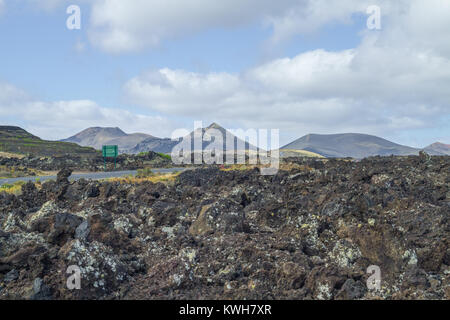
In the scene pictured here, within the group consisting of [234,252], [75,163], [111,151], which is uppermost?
[111,151]

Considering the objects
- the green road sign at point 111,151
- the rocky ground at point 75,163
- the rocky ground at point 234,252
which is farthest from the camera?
the rocky ground at point 75,163

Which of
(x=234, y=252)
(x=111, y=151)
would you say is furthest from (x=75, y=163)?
(x=234, y=252)

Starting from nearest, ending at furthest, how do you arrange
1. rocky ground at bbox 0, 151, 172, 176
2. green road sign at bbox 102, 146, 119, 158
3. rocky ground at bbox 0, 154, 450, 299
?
rocky ground at bbox 0, 154, 450, 299 < green road sign at bbox 102, 146, 119, 158 < rocky ground at bbox 0, 151, 172, 176

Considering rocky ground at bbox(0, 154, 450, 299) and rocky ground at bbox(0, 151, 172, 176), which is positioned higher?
rocky ground at bbox(0, 151, 172, 176)

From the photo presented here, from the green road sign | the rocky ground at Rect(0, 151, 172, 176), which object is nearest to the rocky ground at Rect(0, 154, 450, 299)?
the green road sign

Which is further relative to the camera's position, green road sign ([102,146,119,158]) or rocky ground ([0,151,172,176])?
rocky ground ([0,151,172,176])

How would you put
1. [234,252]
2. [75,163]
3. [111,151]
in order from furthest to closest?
1. [75,163]
2. [111,151]
3. [234,252]

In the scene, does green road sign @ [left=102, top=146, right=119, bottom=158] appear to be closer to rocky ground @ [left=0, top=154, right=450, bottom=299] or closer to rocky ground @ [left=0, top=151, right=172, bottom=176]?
rocky ground @ [left=0, top=151, right=172, bottom=176]

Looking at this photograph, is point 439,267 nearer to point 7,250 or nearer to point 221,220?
point 221,220

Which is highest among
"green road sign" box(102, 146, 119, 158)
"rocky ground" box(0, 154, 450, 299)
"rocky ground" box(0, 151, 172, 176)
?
"green road sign" box(102, 146, 119, 158)

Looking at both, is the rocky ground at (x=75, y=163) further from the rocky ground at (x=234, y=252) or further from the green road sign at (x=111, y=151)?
the rocky ground at (x=234, y=252)

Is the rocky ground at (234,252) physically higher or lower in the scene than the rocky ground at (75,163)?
lower

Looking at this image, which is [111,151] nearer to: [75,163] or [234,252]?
[75,163]

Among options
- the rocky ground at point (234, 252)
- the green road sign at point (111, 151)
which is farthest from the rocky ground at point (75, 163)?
the rocky ground at point (234, 252)
